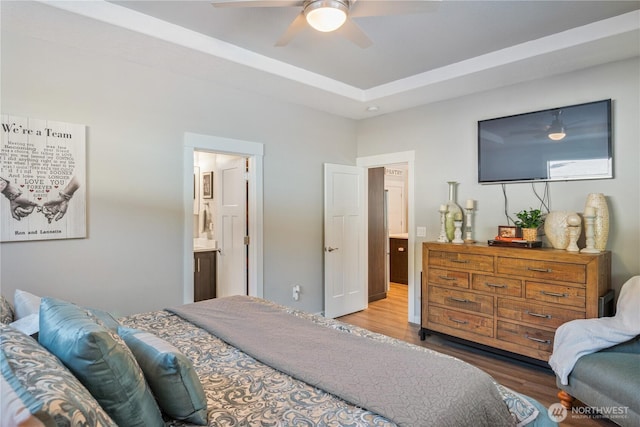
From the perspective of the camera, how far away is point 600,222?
2.86m

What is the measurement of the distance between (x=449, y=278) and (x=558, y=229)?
1.01 m

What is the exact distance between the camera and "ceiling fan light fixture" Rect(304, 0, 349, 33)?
1.93 meters

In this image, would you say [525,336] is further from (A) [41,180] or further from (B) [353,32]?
(A) [41,180]

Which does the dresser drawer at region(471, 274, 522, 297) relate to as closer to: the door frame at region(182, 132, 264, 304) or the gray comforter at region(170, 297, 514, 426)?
the gray comforter at region(170, 297, 514, 426)

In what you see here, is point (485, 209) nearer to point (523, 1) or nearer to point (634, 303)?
point (634, 303)

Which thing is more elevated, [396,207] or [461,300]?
[396,207]

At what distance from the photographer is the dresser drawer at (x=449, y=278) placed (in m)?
3.37

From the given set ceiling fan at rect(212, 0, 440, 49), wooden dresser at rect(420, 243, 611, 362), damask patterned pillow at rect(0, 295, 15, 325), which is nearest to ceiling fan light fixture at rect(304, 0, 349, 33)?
ceiling fan at rect(212, 0, 440, 49)

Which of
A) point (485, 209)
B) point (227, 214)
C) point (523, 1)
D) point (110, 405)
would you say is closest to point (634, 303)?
point (485, 209)

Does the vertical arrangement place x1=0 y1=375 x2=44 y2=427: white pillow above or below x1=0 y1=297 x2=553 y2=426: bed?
above

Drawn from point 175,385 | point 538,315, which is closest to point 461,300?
point 538,315

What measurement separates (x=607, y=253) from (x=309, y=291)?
9.48 feet

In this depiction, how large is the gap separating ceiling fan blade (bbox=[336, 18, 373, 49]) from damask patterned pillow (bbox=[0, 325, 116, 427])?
2.06 metres

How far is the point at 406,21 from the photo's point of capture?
2.59 m
